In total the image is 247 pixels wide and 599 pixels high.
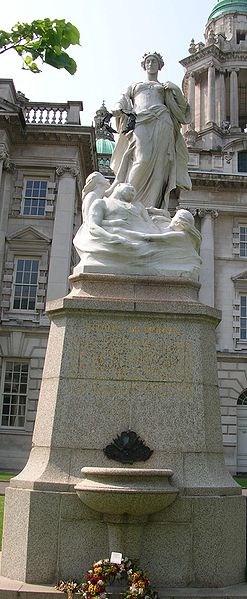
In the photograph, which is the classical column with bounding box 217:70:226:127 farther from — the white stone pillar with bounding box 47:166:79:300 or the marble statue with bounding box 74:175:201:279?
the marble statue with bounding box 74:175:201:279

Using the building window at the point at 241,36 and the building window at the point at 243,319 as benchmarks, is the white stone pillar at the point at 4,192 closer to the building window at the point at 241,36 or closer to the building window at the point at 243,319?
the building window at the point at 243,319

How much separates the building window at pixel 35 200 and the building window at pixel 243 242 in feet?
42.9

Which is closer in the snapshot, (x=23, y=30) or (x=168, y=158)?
(x=23, y=30)

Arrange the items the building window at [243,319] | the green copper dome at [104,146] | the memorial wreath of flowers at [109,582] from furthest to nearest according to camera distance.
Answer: the green copper dome at [104,146] → the building window at [243,319] → the memorial wreath of flowers at [109,582]

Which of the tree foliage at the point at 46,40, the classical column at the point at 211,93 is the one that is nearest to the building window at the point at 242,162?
the classical column at the point at 211,93

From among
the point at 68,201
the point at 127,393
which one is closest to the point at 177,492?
the point at 127,393

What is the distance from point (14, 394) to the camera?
33.2 meters

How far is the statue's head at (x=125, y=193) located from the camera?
9766mm

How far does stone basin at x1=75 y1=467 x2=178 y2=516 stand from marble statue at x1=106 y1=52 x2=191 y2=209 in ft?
15.9

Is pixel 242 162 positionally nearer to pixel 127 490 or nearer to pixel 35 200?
pixel 35 200

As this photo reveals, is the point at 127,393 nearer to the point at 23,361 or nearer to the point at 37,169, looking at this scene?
the point at 23,361

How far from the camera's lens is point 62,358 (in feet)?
26.8

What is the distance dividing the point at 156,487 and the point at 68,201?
30009 mm

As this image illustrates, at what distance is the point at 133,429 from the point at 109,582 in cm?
177
